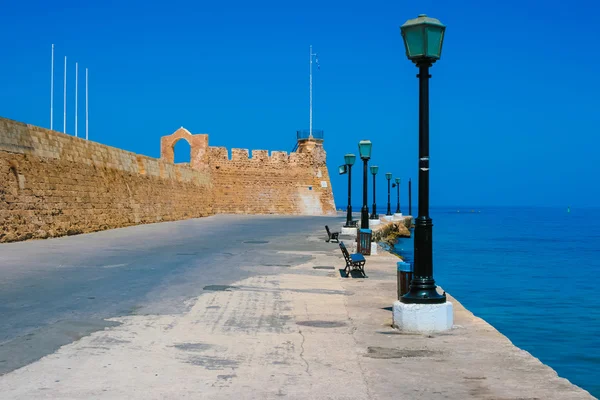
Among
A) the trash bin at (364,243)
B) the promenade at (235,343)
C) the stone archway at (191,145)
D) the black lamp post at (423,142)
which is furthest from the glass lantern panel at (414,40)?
the stone archway at (191,145)

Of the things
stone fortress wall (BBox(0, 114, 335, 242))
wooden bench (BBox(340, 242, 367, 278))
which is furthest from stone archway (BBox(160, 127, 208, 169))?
wooden bench (BBox(340, 242, 367, 278))

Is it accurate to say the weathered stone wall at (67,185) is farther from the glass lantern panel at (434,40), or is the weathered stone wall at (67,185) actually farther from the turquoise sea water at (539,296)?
the glass lantern panel at (434,40)

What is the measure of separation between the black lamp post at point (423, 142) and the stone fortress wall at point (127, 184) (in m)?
14.0

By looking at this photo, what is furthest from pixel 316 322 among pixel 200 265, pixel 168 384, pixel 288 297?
pixel 200 265

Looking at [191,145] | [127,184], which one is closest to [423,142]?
[127,184]

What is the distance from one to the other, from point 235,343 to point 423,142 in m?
3.33

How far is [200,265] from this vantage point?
14.9 meters

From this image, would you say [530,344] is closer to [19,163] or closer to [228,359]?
[228,359]

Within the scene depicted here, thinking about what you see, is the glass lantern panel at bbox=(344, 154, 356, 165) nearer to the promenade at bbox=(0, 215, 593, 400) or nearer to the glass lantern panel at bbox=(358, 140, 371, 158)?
the glass lantern panel at bbox=(358, 140, 371, 158)

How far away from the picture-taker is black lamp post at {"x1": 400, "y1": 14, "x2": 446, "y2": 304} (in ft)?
25.6

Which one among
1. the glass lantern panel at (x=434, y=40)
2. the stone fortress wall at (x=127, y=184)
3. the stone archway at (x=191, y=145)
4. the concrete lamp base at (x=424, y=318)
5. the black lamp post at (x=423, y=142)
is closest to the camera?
the concrete lamp base at (x=424, y=318)

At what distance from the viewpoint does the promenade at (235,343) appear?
5285 mm

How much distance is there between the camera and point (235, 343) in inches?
275

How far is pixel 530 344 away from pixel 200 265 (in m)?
7.48
